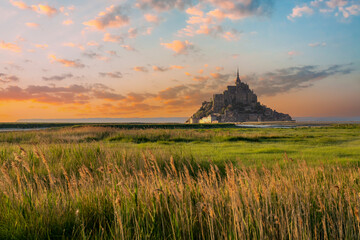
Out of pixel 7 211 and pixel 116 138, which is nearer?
pixel 7 211

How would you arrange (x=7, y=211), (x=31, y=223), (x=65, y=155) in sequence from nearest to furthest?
1. (x=31, y=223)
2. (x=7, y=211)
3. (x=65, y=155)

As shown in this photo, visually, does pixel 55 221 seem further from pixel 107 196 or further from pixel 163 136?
pixel 163 136

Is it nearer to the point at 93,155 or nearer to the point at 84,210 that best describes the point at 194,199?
the point at 84,210

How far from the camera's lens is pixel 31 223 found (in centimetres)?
421

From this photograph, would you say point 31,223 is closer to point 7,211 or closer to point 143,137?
point 7,211

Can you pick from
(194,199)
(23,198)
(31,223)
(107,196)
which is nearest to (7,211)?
(23,198)

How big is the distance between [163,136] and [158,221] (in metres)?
25.8

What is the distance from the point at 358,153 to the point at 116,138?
22.4m

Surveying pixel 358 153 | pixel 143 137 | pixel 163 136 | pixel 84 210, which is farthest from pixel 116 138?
pixel 84 210

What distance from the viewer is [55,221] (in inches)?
176

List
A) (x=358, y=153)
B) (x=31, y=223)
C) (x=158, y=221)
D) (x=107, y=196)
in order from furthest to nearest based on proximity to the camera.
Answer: (x=358, y=153) < (x=107, y=196) < (x=158, y=221) < (x=31, y=223)

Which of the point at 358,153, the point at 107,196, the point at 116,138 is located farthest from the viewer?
the point at 116,138

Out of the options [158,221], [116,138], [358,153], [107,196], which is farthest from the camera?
[116,138]

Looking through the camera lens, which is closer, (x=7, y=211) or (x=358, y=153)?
(x=7, y=211)
